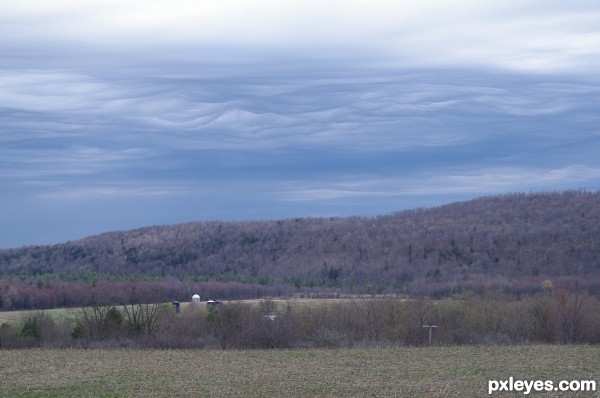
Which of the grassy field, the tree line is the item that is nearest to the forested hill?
the tree line

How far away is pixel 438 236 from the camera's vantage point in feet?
436

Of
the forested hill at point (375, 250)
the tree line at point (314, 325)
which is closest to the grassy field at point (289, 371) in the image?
the tree line at point (314, 325)

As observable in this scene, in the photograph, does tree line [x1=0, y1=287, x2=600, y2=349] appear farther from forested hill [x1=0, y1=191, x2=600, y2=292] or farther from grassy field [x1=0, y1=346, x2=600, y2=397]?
forested hill [x1=0, y1=191, x2=600, y2=292]

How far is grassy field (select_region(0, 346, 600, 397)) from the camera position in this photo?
92.2ft

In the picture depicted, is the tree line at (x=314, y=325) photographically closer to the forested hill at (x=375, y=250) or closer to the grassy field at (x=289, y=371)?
the grassy field at (x=289, y=371)

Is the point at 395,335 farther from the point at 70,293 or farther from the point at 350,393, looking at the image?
the point at 70,293

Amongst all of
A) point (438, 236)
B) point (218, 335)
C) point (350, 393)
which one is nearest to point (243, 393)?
point (350, 393)

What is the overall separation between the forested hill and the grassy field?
174 feet

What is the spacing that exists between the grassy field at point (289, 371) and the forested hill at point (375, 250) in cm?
5305

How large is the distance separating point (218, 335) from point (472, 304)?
21.7m

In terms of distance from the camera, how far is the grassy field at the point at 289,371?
28.1 meters

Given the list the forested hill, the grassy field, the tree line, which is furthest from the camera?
the forested hill

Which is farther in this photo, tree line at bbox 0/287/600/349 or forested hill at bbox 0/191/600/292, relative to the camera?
forested hill at bbox 0/191/600/292

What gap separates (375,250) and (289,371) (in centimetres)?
10329
